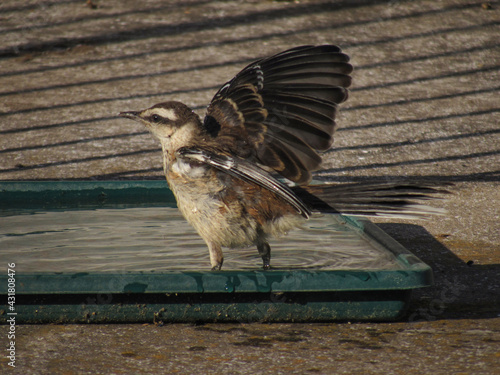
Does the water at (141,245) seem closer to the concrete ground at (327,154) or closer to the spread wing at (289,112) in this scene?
the concrete ground at (327,154)

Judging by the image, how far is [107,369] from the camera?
3.04m

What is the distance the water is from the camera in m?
4.48

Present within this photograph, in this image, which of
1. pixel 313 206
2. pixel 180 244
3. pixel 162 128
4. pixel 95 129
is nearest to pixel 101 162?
pixel 95 129

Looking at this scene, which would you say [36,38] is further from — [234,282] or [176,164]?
[234,282]

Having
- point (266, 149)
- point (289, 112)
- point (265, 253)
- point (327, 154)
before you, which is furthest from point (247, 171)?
point (327, 154)

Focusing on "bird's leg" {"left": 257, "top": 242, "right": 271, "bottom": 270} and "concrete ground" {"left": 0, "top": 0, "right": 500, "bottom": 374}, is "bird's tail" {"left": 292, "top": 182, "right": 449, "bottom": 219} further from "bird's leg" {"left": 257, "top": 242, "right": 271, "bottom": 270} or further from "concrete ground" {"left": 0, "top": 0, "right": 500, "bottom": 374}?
"concrete ground" {"left": 0, "top": 0, "right": 500, "bottom": 374}

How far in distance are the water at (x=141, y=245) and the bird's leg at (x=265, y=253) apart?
0.36 ft

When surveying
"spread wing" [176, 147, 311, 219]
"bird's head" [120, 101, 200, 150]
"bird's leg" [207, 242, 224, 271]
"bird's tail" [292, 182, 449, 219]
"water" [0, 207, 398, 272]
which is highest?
"bird's head" [120, 101, 200, 150]

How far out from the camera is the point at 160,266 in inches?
178

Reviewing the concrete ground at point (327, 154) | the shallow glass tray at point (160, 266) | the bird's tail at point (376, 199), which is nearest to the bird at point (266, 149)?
the bird's tail at point (376, 199)

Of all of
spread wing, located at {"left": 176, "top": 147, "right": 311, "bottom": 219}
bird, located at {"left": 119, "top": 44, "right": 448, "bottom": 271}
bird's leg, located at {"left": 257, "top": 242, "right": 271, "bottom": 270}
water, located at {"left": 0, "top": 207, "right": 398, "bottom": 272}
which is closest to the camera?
spread wing, located at {"left": 176, "top": 147, "right": 311, "bottom": 219}

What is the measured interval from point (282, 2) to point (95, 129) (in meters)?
4.77

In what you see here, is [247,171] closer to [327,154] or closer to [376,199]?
Answer: [376,199]

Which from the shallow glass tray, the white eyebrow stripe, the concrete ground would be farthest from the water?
the white eyebrow stripe
